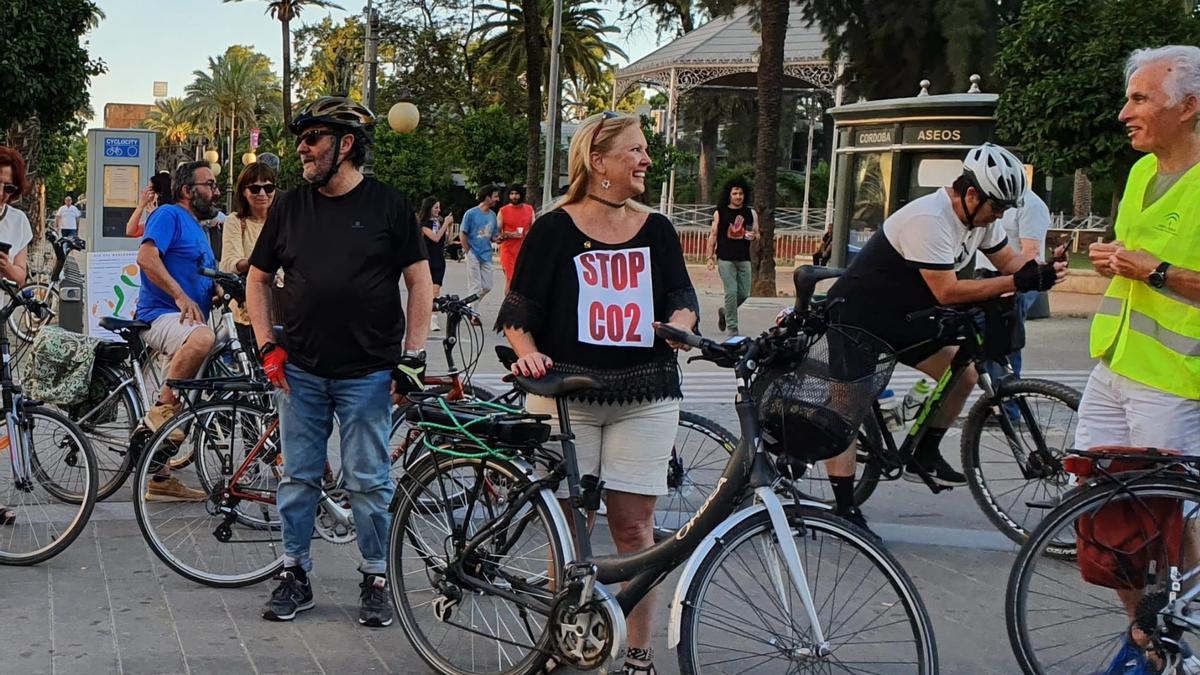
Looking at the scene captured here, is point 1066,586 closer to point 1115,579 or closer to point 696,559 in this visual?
point 1115,579

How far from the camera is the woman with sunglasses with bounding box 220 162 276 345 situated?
711 centimetres

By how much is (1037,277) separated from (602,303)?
2.23 metres

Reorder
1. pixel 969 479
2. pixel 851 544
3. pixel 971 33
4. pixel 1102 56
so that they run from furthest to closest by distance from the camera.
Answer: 1. pixel 971 33
2. pixel 1102 56
3. pixel 969 479
4. pixel 851 544

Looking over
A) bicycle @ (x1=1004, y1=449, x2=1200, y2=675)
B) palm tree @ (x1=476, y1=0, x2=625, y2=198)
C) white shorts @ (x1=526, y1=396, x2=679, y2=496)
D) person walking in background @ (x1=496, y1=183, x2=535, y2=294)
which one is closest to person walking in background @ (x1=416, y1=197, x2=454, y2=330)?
person walking in background @ (x1=496, y1=183, x2=535, y2=294)

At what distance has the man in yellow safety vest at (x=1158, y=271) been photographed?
394 cm

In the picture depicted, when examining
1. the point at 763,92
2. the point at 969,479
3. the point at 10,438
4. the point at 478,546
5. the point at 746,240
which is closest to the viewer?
the point at 478,546

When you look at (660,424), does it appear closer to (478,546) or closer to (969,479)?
(478,546)

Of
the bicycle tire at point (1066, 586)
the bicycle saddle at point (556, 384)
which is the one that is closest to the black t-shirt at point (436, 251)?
the bicycle saddle at point (556, 384)

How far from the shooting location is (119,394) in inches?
262

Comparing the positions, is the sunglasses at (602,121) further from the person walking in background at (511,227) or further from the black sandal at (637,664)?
the person walking in background at (511,227)

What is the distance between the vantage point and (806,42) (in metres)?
40.1

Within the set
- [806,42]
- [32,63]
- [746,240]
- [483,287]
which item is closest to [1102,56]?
[746,240]

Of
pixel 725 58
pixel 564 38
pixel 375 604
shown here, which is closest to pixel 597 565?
pixel 375 604

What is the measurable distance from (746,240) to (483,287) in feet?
11.1
